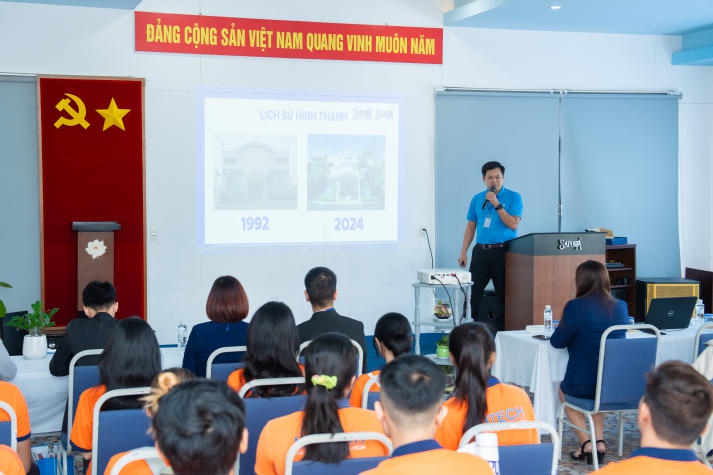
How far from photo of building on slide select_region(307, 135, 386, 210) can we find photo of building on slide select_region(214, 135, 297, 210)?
190 millimetres

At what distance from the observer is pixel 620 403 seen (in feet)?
14.2

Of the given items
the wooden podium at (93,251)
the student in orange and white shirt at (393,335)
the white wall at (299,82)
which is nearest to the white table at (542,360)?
the student in orange and white shirt at (393,335)

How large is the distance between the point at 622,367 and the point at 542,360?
0.47 meters

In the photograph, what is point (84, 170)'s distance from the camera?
6.82 metres

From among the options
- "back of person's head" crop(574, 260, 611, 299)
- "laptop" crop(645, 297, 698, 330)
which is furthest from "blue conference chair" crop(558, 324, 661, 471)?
"laptop" crop(645, 297, 698, 330)

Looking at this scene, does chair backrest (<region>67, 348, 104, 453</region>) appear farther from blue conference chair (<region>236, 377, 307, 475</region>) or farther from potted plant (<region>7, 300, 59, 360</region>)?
blue conference chair (<region>236, 377, 307, 475</region>)

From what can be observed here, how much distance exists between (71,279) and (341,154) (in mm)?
2641

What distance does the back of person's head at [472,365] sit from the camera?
278cm

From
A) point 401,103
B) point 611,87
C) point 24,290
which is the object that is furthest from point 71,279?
point 611,87

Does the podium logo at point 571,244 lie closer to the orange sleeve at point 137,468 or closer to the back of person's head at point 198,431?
the orange sleeve at point 137,468

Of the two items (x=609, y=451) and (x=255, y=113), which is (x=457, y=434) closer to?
(x=609, y=451)

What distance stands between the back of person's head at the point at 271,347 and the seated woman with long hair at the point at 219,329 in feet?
2.46

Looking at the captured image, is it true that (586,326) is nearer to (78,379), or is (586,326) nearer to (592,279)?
(592,279)

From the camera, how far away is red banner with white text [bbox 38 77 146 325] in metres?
6.73
